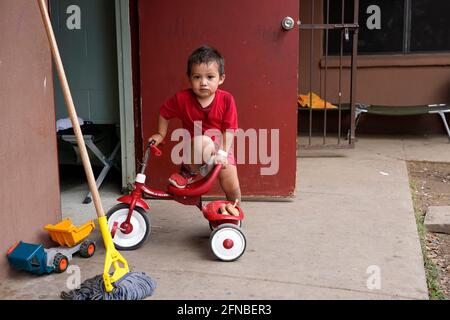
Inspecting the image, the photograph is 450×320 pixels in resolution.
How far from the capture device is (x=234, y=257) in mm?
2955

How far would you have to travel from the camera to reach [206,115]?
318 cm

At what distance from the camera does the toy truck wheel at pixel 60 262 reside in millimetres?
2754

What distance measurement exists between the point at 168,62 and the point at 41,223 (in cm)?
158

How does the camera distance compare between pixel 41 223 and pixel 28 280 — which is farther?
pixel 41 223

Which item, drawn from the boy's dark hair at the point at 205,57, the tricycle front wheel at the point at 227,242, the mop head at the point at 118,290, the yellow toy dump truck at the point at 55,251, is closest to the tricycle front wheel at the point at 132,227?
the yellow toy dump truck at the point at 55,251

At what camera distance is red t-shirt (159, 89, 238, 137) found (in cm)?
317

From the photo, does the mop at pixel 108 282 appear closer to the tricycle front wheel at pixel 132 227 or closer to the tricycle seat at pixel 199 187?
the tricycle front wheel at pixel 132 227

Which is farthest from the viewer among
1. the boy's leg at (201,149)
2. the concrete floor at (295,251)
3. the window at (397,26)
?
the window at (397,26)

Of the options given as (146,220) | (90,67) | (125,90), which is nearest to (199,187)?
(146,220)

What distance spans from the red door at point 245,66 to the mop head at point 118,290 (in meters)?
1.71

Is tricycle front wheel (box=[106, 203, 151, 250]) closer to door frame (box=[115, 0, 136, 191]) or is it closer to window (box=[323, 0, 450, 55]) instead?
door frame (box=[115, 0, 136, 191])
